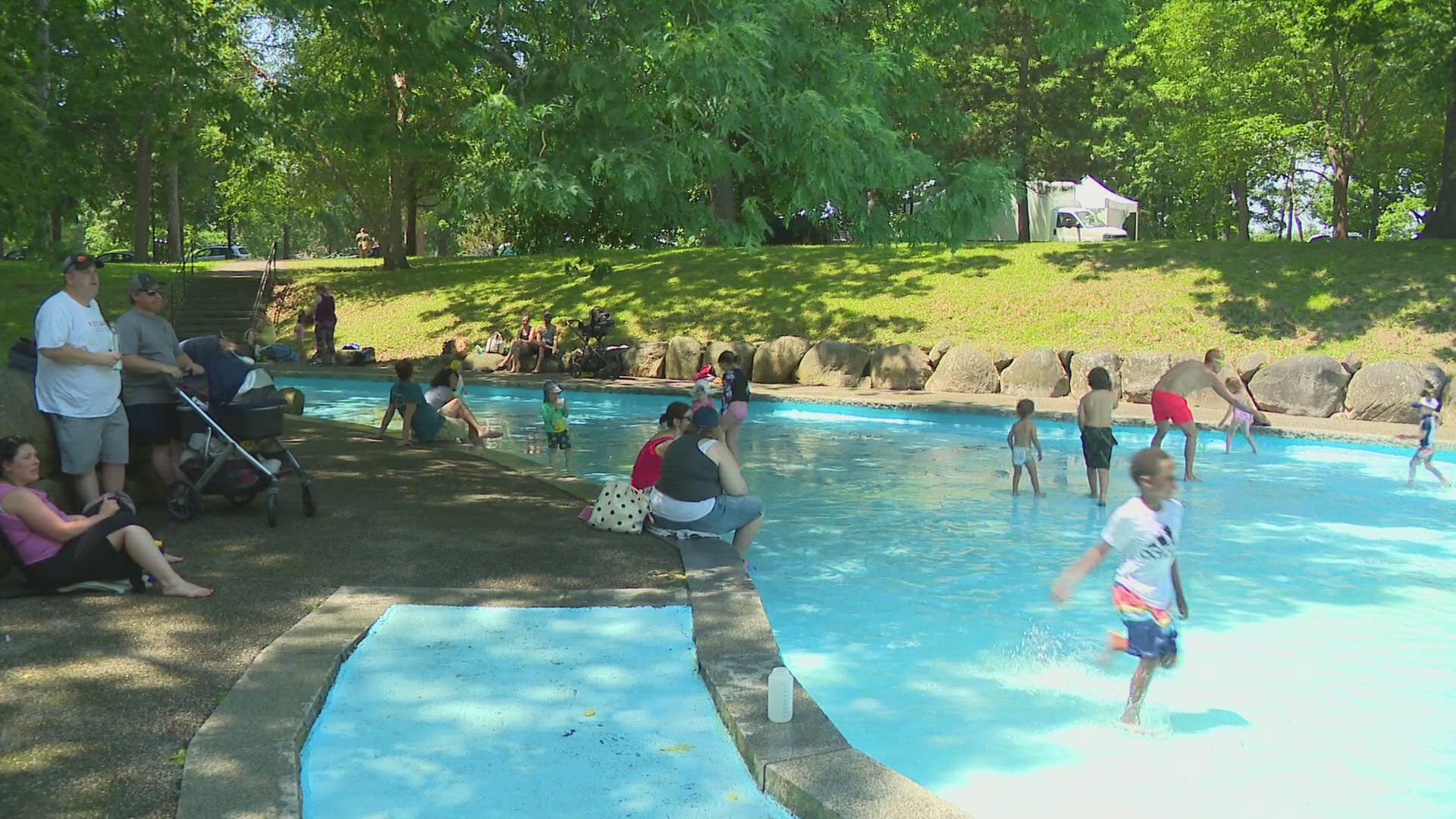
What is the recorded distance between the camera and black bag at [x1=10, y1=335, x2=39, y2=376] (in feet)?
28.7

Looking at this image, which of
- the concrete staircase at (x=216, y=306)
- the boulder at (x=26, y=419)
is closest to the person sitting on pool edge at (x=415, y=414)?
the boulder at (x=26, y=419)

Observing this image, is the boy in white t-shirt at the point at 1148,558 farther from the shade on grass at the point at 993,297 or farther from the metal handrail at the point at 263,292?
the metal handrail at the point at 263,292

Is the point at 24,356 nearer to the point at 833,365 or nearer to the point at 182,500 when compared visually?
the point at 182,500

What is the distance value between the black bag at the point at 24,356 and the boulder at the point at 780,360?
16380 mm

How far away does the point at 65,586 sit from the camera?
7.03m

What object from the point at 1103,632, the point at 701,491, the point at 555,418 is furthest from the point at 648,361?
the point at 1103,632

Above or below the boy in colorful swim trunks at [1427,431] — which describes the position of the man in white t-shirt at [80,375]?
above

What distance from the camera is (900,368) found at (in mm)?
22906

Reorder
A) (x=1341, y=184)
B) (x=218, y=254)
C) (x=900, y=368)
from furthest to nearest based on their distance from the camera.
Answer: (x=218, y=254), (x=1341, y=184), (x=900, y=368)

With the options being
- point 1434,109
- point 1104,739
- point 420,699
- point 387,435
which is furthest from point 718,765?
point 1434,109

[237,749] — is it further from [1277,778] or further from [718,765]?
[1277,778]

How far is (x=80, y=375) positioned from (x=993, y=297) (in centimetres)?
2122

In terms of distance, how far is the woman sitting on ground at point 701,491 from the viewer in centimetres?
916

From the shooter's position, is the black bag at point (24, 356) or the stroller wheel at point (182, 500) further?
the stroller wheel at point (182, 500)
